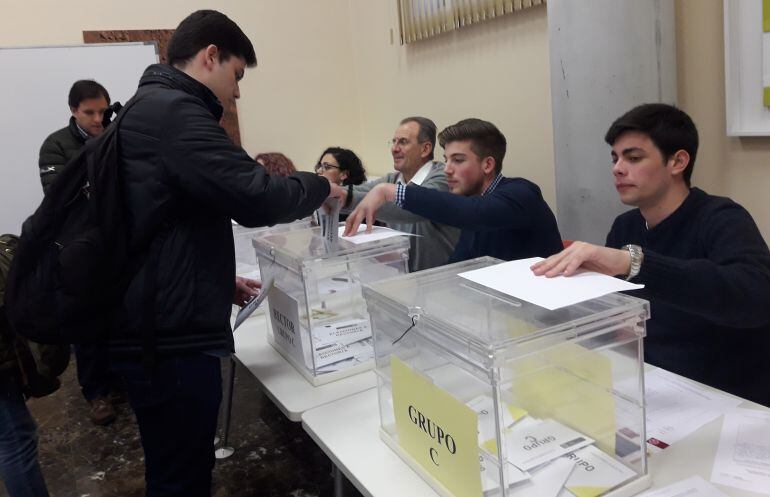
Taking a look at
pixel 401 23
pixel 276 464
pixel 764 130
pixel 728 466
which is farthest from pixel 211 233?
pixel 401 23

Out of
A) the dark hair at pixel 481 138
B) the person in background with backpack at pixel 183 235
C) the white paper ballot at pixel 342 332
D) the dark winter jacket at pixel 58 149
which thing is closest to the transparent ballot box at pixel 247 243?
the dark hair at pixel 481 138

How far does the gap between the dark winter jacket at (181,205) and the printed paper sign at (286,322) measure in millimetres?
238

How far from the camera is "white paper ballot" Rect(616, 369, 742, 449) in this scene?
104 cm

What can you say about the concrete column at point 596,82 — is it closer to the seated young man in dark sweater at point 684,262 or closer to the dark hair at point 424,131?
the seated young man in dark sweater at point 684,262

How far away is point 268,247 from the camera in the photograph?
1598mm

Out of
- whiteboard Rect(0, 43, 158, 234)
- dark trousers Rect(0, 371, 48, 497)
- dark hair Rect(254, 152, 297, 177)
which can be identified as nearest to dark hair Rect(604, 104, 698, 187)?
dark trousers Rect(0, 371, 48, 497)

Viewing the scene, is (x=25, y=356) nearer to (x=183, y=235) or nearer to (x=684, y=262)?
(x=183, y=235)

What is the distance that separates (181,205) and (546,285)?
2.36 feet

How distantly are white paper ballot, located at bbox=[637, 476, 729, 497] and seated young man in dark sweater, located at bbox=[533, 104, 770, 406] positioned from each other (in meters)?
0.33

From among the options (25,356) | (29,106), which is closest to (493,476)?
(25,356)

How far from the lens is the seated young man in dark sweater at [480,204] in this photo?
1581mm

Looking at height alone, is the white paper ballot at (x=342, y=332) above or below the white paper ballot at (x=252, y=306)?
below

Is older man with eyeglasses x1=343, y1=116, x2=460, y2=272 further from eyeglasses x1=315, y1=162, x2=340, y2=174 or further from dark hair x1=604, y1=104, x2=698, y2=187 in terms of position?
dark hair x1=604, y1=104, x2=698, y2=187

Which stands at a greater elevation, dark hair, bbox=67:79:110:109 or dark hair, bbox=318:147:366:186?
dark hair, bbox=67:79:110:109
